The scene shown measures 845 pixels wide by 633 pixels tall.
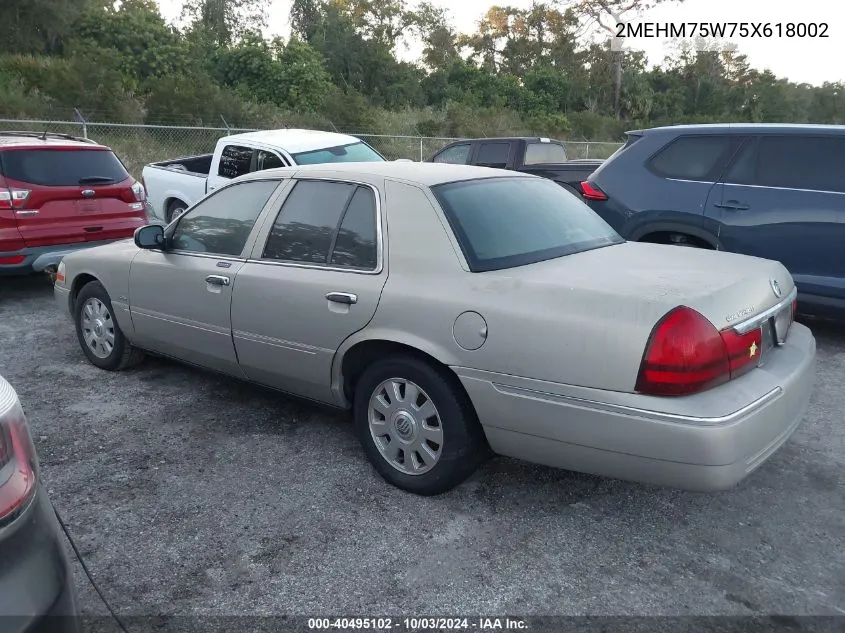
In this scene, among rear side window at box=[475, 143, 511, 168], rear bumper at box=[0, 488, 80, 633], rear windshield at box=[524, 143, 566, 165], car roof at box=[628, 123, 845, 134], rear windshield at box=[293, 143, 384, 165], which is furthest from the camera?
rear side window at box=[475, 143, 511, 168]

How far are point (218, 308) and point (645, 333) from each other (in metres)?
2.50

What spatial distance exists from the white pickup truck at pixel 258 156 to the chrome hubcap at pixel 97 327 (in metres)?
3.38

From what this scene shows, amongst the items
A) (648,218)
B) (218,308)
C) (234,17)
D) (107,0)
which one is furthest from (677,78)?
(218,308)

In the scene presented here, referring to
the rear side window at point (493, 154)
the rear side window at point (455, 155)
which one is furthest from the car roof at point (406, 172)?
the rear side window at point (455, 155)

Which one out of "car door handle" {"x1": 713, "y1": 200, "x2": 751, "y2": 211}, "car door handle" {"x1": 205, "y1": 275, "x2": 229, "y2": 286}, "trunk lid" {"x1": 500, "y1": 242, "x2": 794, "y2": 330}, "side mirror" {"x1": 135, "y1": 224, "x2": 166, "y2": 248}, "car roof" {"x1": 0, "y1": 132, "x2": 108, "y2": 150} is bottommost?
"car door handle" {"x1": 205, "y1": 275, "x2": 229, "y2": 286}

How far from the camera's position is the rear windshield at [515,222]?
11.0 ft

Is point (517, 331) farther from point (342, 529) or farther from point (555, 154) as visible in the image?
point (555, 154)

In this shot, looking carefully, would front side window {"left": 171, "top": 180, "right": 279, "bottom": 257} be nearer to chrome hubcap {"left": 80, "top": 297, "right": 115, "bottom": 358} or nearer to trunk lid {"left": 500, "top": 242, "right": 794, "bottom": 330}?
chrome hubcap {"left": 80, "top": 297, "right": 115, "bottom": 358}

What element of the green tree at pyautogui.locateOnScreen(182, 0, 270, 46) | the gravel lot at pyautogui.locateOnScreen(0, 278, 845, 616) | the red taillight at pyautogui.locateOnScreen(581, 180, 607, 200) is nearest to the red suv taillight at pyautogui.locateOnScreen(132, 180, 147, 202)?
the gravel lot at pyautogui.locateOnScreen(0, 278, 845, 616)

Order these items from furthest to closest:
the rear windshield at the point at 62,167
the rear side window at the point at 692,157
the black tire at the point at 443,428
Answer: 1. the rear windshield at the point at 62,167
2. the rear side window at the point at 692,157
3. the black tire at the point at 443,428

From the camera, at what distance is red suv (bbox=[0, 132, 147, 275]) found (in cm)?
676

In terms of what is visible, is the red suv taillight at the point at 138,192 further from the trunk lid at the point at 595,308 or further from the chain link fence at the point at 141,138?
the chain link fence at the point at 141,138

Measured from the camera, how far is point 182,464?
149 inches

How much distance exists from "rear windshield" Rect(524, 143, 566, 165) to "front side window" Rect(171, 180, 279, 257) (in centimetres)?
771
